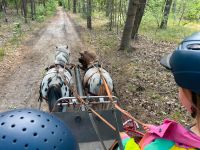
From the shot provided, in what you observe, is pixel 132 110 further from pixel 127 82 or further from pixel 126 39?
pixel 126 39

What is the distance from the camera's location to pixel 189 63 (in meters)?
1.66

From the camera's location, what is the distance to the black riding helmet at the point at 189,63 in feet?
5.38

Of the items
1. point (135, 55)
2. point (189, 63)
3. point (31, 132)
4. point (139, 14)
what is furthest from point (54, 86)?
point (139, 14)

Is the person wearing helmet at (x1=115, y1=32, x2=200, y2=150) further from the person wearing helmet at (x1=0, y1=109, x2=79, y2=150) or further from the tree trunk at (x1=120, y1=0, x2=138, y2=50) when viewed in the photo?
the tree trunk at (x1=120, y1=0, x2=138, y2=50)

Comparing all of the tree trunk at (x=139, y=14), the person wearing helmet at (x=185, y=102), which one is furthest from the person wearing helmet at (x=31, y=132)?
the tree trunk at (x=139, y=14)

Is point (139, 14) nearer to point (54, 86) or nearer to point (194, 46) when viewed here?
point (54, 86)

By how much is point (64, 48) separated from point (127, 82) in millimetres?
2366

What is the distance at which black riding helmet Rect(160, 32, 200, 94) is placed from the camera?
5.38 feet

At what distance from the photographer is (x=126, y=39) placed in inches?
567

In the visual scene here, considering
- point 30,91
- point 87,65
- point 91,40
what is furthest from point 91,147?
point 91,40

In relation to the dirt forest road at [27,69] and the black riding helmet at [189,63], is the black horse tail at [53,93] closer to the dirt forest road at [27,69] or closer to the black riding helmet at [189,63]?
the dirt forest road at [27,69]

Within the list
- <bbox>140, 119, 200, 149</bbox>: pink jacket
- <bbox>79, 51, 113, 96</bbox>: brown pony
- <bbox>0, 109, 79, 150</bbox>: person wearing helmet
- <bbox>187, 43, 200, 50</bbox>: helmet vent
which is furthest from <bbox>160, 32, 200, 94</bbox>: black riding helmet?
<bbox>79, 51, 113, 96</bbox>: brown pony

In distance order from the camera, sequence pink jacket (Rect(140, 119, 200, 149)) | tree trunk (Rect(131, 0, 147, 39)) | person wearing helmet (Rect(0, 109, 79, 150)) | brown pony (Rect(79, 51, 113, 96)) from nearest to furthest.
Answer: pink jacket (Rect(140, 119, 200, 149)) → person wearing helmet (Rect(0, 109, 79, 150)) → brown pony (Rect(79, 51, 113, 96)) → tree trunk (Rect(131, 0, 147, 39))

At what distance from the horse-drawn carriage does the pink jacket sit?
0.66 metres
